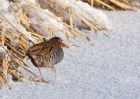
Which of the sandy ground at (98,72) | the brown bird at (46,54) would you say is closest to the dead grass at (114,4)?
the sandy ground at (98,72)

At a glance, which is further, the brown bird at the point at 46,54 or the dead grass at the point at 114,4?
the dead grass at the point at 114,4

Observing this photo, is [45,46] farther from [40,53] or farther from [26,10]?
[26,10]

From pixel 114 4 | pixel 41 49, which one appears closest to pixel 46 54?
pixel 41 49

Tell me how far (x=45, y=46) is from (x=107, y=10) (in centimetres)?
211

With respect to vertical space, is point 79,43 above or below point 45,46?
below

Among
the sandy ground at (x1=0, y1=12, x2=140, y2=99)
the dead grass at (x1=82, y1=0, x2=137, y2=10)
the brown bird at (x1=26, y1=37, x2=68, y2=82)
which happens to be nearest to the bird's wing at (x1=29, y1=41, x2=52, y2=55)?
the brown bird at (x1=26, y1=37, x2=68, y2=82)

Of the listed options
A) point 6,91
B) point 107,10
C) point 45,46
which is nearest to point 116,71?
point 45,46

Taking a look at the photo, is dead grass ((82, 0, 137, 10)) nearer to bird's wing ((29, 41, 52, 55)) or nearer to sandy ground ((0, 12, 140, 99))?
sandy ground ((0, 12, 140, 99))

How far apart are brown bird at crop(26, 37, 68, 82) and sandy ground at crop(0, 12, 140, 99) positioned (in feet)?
0.47

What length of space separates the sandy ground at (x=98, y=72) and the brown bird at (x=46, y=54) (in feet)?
0.47

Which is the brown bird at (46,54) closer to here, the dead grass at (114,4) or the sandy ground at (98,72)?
the sandy ground at (98,72)

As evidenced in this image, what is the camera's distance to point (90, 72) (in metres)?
4.76

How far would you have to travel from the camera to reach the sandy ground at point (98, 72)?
4.29m

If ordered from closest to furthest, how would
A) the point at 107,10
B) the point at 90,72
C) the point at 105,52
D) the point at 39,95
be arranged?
the point at 39,95 → the point at 90,72 → the point at 105,52 → the point at 107,10
